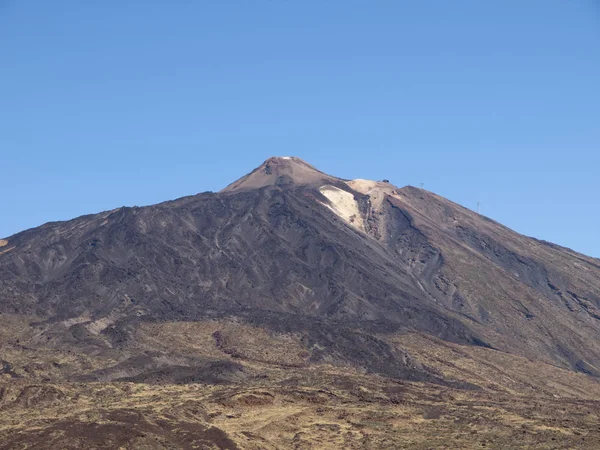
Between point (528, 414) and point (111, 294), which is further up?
point (111, 294)

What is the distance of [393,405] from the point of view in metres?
123

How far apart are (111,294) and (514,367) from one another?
240ft

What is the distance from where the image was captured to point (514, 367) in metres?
Answer: 171

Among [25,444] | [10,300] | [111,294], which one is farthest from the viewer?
[111,294]

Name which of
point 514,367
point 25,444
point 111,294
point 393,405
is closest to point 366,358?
point 514,367

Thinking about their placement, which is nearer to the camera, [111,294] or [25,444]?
[25,444]

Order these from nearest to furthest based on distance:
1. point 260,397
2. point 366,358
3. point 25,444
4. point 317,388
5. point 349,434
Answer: point 25,444 → point 349,434 → point 260,397 → point 317,388 → point 366,358

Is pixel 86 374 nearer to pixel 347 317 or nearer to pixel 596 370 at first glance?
pixel 347 317

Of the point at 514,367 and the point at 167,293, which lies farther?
the point at 167,293

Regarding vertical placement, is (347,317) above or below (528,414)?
above

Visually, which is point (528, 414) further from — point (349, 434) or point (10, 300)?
point (10, 300)

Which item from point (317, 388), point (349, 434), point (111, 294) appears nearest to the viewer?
point (349, 434)

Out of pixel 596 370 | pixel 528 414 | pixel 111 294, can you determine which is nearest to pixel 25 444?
pixel 528 414

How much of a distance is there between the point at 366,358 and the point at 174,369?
120 ft
